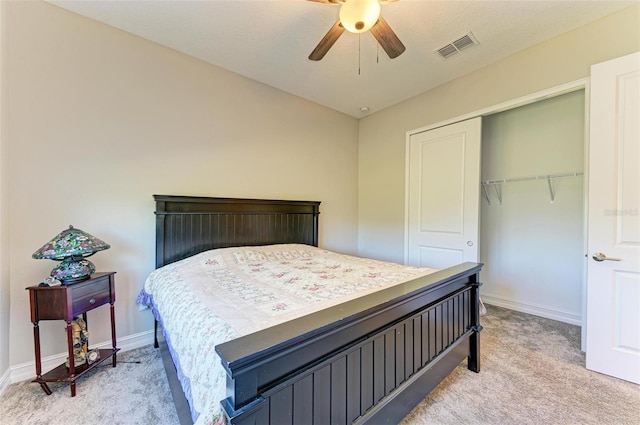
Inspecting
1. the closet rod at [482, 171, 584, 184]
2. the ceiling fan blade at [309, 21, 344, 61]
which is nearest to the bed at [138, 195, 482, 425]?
the ceiling fan blade at [309, 21, 344, 61]

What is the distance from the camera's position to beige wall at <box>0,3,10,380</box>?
1813 mm

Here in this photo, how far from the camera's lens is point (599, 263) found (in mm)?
1952

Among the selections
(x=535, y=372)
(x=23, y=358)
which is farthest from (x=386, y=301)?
(x=23, y=358)

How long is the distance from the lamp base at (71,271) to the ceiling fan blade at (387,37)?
2.59 meters

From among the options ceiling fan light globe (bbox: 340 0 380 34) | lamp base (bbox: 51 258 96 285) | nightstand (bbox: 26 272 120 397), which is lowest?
nightstand (bbox: 26 272 120 397)

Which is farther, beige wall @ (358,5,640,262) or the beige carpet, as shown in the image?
beige wall @ (358,5,640,262)

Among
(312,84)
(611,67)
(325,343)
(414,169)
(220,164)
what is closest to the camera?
(325,343)

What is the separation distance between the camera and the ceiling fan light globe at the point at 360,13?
1549mm

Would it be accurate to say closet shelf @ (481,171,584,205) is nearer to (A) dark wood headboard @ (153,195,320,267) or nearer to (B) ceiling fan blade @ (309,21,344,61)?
(A) dark wood headboard @ (153,195,320,267)

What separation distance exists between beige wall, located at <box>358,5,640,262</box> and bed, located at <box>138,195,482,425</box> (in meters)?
1.75

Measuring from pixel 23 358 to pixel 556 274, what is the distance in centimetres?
490

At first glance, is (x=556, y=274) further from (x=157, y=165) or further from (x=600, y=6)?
(x=157, y=165)

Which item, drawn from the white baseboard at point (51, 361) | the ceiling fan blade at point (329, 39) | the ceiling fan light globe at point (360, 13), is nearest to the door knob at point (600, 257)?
the ceiling fan light globe at point (360, 13)

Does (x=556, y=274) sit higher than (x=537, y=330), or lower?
higher
